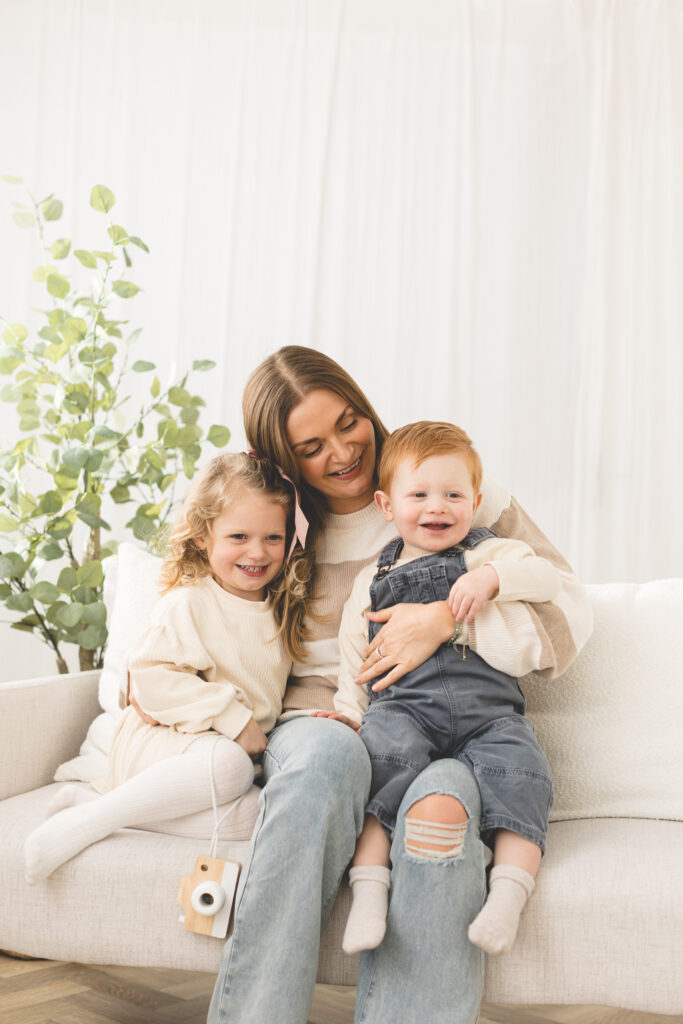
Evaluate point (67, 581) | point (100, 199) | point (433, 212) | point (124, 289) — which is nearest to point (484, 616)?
point (67, 581)

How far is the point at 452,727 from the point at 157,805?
412 millimetres

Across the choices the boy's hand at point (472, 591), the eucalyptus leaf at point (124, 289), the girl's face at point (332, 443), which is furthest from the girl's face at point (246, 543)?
the eucalyptus leaf at point (124, 289)

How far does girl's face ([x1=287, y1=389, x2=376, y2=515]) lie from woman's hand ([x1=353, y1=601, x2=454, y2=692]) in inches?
11.4

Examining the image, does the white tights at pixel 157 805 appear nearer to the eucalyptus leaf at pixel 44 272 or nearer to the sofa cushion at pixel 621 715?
the sofa cushion at pixel 621 715

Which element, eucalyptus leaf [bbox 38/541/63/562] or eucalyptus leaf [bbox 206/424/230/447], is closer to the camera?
eucalyptus leaf [bbox 38/541/63/562]

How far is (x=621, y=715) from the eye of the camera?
137 centimetres

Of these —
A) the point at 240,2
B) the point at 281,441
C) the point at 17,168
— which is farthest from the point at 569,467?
the point at 17,168

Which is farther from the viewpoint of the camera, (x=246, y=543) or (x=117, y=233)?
(x=117, y=233)

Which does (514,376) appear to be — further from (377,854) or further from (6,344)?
(377,854)

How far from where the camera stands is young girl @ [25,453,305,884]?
3.91ft

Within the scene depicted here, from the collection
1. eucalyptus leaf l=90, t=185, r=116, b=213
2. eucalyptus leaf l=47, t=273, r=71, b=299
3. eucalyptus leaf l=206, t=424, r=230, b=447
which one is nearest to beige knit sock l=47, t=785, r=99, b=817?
eucalyptus leaf l=206, t=424, r=230, b=447

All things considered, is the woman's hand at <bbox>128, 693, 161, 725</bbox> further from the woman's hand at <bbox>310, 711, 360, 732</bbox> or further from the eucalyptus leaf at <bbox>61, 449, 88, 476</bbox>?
the eucalyptus leaf at <bbox>61, 449, 88, 476</bbox>

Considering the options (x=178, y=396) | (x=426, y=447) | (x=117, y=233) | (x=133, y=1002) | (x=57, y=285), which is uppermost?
(x=117, y=233)

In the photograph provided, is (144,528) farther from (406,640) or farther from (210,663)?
(406,640)
